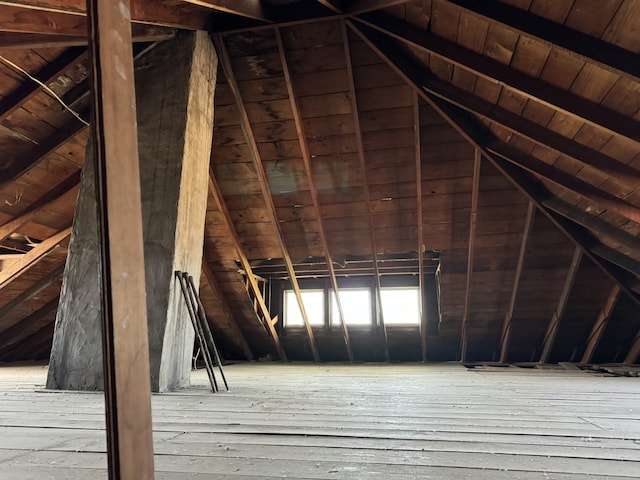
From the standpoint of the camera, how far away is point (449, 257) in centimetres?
587

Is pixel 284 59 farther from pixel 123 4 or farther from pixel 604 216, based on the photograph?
pixel 604 216

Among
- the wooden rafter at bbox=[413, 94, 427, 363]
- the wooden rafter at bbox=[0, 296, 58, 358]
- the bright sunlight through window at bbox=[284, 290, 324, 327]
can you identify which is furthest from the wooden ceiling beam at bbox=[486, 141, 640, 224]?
the wooden rafter at bbox=[0, 296, 58, 358]

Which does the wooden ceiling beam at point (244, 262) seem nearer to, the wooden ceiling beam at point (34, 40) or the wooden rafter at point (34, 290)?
the wooden ceiling beam at point (34, 40)

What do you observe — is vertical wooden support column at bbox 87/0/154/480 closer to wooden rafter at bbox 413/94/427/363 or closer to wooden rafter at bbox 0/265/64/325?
wooden rafter at bbox 413/94/427/363

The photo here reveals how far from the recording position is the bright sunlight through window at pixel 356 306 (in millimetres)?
7227

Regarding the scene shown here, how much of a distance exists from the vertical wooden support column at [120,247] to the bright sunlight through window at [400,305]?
6.37 meters

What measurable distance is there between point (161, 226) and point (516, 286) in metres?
4.88

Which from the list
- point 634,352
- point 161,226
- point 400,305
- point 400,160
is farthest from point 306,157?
point 634,352

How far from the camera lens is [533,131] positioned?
3777 millimetres

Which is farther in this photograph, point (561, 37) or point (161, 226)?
point (161, 226)

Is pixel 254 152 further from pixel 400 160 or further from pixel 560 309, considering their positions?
pixel 560 309

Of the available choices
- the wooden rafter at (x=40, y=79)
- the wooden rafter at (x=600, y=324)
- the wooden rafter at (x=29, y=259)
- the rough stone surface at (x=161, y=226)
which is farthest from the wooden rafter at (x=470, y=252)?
the wooden rafter at (x=29, y=259)

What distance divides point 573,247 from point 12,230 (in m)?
7.17

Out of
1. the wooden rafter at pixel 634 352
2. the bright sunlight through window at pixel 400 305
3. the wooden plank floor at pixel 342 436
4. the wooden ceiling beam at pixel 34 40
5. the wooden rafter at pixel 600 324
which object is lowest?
the wooden plank floor at pixel 342 436
